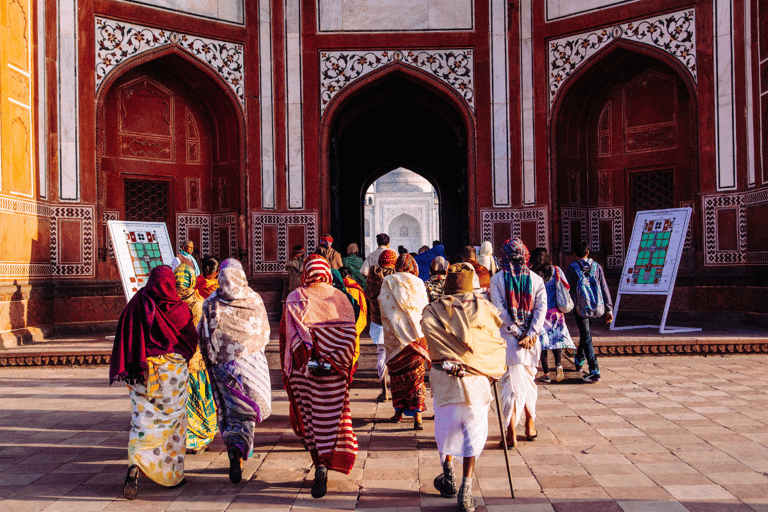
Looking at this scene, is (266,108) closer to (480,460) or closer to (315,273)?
(315,273)

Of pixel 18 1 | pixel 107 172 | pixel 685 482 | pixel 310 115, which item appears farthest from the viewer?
pixel 310 115

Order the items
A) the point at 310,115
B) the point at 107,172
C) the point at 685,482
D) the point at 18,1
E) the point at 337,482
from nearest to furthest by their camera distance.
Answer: the point at 685,482
the point at 337,482
the point at 18,1
the point at 107,172
the point at 310,115

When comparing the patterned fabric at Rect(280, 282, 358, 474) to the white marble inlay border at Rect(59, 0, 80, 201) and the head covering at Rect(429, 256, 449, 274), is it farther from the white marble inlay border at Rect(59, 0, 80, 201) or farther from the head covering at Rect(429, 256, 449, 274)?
the white marble inlay border at Rect(59, 0, 80, 201)

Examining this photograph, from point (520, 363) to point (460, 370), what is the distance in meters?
1.14

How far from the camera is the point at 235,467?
349 cm

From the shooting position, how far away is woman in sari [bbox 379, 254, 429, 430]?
4.58 metres

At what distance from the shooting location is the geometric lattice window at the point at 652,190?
1076cm

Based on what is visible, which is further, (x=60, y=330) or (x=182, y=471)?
(x=60, y=330)

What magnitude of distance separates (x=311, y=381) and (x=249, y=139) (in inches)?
315

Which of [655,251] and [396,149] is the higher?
[396,149]

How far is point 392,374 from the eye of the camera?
184 inches

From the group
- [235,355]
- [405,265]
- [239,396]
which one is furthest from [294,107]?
[239,396]

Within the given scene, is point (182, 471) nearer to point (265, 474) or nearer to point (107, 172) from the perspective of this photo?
point (265, 474)

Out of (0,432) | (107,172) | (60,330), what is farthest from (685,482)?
(107,172)
